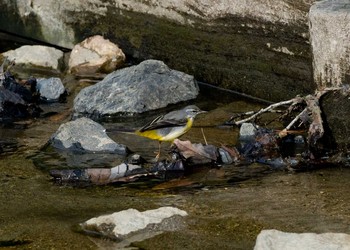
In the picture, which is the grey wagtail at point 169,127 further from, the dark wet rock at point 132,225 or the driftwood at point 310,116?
the dark wet rock at point 132,225

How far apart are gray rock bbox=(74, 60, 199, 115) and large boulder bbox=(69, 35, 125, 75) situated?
98 cm

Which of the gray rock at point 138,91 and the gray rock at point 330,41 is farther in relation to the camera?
the gray rock at point 138,91

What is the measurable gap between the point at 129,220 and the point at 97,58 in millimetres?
4875

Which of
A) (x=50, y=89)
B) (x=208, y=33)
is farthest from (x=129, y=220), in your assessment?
→ (x=50, y=89)

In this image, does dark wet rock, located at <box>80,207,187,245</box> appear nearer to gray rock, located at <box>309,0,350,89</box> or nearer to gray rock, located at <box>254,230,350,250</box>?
gray rock, located at <box>254,230,350,250</box>

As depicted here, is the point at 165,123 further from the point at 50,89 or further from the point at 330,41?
the point at 50,89

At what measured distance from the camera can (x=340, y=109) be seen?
20.4 feet

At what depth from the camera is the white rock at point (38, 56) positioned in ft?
30.8

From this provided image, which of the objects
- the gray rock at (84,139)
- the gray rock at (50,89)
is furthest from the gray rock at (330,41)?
the gray rock at (50,89)

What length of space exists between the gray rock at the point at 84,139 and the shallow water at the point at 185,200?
11 centimetres

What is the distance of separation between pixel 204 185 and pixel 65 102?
2942mm

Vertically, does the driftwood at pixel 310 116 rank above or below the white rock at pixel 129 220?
above

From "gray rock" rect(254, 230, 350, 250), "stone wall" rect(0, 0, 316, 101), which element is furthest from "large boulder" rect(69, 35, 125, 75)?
"gray rock" rect(254, 230, 350, 250)

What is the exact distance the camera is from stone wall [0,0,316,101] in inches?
291
